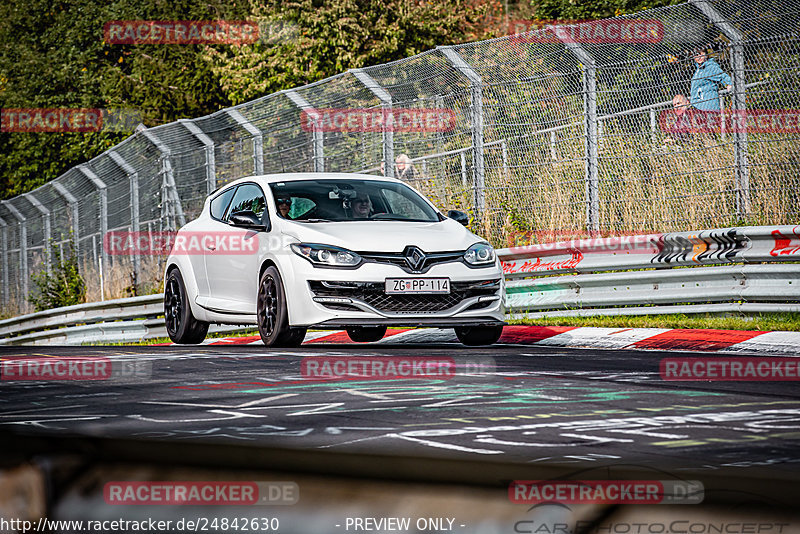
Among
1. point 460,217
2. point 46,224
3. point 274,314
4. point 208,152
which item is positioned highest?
point 208,152

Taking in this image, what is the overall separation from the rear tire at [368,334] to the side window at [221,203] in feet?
6.10

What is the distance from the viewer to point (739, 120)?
37.4ft

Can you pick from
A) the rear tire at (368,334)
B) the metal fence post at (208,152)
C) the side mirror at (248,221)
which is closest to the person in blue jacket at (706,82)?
the rear tire at (368,334)

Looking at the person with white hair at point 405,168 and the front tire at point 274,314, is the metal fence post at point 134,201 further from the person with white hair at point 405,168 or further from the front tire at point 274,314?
the front tire at point 274,314

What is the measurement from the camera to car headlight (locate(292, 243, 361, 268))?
9.38 m

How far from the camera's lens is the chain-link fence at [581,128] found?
11469 millimetres

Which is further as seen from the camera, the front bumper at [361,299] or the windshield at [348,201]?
the windshield at [348,201]

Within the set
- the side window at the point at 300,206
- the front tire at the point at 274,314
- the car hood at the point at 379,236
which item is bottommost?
the front tire at the point at 274,314

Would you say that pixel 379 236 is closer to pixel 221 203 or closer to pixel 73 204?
pixel 221 203

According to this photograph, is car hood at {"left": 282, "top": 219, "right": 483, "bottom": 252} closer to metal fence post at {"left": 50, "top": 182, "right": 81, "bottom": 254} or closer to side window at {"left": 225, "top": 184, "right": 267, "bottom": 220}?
side window at {"left": 225, "top": 184, "right": 267, "bottom": 220}

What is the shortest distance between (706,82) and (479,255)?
3.76 m

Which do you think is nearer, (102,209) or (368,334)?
(368,334)

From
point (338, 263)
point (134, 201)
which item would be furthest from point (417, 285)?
point (134, 201)

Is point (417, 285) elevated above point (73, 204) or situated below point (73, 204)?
below
